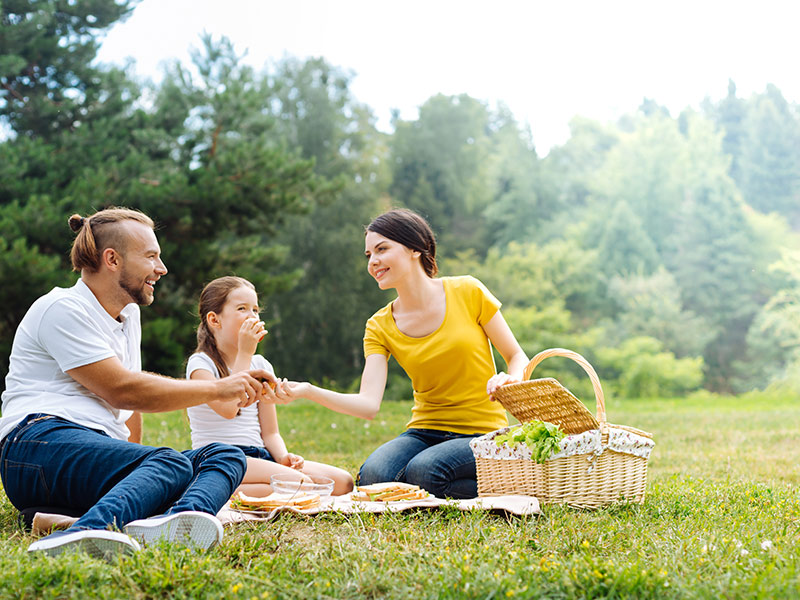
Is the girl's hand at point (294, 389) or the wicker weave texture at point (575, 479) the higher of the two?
the girl's hand at point (294, 389)

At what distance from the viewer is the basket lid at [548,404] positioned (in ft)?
11.3

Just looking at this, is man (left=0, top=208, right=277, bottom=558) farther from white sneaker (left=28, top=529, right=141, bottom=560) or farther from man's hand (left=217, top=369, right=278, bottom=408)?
white sneaker (left=28, top=529, right=141, bottom=560)

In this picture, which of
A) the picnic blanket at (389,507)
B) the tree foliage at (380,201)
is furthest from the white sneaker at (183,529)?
the tree foliage at (380,201)

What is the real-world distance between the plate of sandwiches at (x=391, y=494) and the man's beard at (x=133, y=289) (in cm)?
128

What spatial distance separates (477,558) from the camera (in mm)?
2361

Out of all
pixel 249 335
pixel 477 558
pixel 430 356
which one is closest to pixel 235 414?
pixel 249 335

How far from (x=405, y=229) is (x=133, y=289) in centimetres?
147

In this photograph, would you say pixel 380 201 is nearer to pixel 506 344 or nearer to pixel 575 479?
pixel 506 344

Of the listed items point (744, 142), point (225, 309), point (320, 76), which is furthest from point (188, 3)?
point (744, 142)

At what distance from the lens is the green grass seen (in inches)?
81.7

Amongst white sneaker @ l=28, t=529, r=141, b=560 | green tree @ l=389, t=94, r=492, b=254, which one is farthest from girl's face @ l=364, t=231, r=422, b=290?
green tree @ l=389, t=94, r=492, b=254

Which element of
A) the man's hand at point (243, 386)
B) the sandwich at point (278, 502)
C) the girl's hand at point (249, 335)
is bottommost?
the sandwich at point (278, 502)

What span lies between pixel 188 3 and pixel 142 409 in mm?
21044

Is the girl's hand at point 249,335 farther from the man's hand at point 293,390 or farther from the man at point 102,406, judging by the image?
the man at point 102,406
